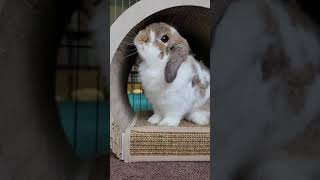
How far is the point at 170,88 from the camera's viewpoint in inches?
42.8

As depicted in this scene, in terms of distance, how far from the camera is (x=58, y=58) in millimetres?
1122

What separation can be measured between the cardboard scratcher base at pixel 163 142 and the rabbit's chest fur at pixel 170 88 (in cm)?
4

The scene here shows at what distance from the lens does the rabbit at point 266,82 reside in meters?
1.10

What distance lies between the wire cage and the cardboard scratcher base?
7 centimetres

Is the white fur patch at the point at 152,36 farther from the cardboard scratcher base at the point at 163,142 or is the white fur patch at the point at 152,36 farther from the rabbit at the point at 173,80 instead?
the cardboard scratcher base at the point at 163,142

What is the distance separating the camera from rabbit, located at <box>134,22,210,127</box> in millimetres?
1064

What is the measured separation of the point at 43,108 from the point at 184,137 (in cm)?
37

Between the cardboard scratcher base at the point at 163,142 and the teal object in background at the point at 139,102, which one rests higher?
the teal object in background at the point at 139,102

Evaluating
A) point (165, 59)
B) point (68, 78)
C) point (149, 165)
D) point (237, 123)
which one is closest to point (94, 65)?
point (68, 78)

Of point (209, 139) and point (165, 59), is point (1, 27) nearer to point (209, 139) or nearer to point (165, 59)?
point (165, 59)

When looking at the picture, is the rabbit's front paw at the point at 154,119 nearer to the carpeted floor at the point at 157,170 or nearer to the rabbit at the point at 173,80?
the rabbit at the point at 173,80

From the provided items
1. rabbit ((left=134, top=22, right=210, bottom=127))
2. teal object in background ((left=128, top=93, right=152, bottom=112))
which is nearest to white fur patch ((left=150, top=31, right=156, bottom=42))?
rabbit ((left=134, top=22, right=210, bottom=127))

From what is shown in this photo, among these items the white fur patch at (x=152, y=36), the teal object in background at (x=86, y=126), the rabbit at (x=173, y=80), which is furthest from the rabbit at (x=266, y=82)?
the teal object in background at (x=86, y=126)

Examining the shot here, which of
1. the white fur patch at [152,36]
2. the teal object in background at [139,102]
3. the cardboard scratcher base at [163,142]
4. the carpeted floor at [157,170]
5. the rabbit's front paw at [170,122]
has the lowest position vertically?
the carpeted floor at [157,170]
